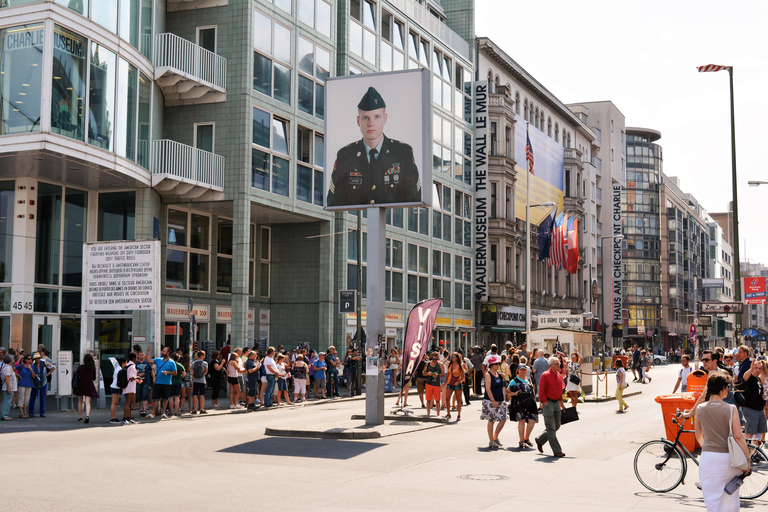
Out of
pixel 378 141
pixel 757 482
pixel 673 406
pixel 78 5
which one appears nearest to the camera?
pixel 757 482

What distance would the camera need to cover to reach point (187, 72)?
1196 inches

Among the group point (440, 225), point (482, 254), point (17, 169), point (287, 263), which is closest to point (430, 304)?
point (17, 169)

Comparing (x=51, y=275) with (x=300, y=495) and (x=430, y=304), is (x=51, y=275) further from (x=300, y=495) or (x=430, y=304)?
(x=300, y=495)

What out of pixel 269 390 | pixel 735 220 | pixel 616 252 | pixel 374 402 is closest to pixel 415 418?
pixel 374 402

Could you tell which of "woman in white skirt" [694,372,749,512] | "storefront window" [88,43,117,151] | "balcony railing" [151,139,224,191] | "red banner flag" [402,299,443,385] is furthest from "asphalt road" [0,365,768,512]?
"balcony railing" [151,139,224,191]

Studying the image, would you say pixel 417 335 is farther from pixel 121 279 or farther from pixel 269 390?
pixel 121 279

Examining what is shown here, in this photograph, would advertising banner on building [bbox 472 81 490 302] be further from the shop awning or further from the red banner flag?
the red banner flag

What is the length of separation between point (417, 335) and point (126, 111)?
12224 mm

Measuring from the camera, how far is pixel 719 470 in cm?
842

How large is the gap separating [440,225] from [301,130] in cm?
1523

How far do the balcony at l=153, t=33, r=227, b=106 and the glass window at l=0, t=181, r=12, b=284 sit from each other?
19.9 feet

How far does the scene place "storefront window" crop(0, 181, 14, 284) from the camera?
27.6 m

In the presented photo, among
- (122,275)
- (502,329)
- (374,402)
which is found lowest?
(374,402)

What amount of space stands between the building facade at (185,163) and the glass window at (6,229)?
45 millimetres
